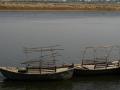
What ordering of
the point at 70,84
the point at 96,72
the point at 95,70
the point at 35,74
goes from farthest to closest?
the point at 96,72 < the point at 95,70 < the point at 70,84 < the point at 35,74

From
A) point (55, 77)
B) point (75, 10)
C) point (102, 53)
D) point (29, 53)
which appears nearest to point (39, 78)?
point (55, 77)

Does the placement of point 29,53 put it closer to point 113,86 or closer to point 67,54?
point 67,54

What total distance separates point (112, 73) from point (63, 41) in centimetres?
1624

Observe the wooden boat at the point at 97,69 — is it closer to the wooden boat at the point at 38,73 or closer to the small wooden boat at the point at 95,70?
the small wooden boat at the point at 95,70

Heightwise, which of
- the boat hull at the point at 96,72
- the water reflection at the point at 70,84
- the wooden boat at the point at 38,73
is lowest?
the water reflection at the point at 70,84

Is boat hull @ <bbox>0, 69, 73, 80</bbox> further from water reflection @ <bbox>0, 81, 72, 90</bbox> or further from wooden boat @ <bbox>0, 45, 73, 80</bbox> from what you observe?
water reflection @ <bbox>0, 81, 72, 90</bbox>

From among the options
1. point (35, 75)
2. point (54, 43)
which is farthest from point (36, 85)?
point (54, 43)


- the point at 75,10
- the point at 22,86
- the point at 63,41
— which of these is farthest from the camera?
the point at 75,10

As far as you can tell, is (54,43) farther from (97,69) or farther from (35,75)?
(35,75)

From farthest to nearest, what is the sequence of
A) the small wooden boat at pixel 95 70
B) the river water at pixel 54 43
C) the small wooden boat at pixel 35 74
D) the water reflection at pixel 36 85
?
the small wooden boat at pixel 95 70 < the small wooden boat at pixel 35 74 < the river water at pixel 54 43 < the water reflection at pixel 36 85

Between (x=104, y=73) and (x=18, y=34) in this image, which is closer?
(x=104, y=73)

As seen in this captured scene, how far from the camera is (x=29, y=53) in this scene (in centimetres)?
3809

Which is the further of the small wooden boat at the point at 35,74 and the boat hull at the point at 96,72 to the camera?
the boat hull at the point at 96,72

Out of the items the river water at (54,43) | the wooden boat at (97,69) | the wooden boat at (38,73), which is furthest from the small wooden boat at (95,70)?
the wooden boat at (38,73)
